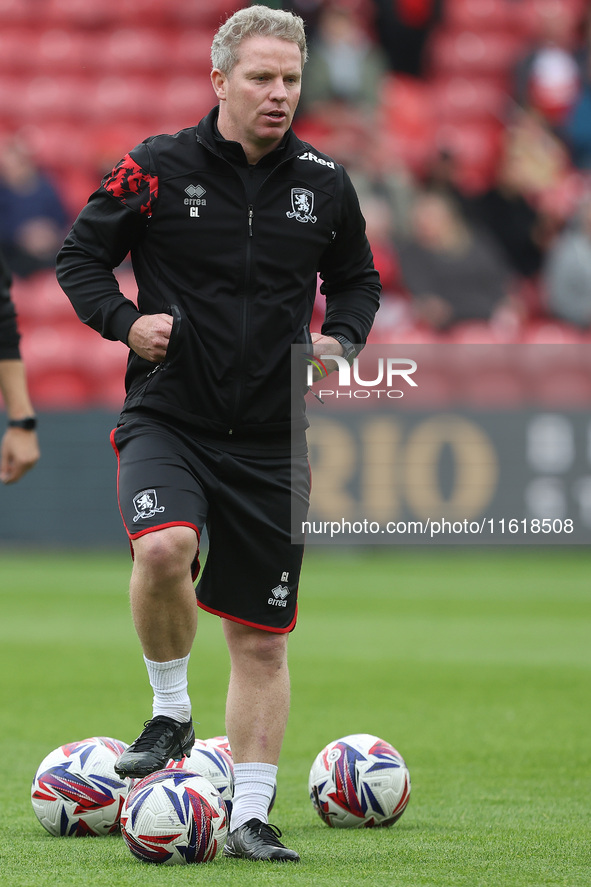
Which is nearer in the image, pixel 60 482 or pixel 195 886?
pixel 195 886

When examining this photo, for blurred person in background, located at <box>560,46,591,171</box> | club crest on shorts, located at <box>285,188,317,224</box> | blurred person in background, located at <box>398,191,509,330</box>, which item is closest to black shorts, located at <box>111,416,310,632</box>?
club crest on shorts, located at <box>285,188,317,224</box>

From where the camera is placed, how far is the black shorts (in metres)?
4.07

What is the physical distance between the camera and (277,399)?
13.8ft

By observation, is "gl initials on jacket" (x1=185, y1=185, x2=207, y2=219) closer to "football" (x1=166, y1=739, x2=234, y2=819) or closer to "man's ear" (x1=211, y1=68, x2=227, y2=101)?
"man's ear" (x1=211, y1=68, x2=227, y2=101)

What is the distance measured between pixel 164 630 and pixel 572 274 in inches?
518

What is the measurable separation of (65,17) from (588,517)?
10544 millimetres

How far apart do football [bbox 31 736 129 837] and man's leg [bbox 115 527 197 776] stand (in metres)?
0.35

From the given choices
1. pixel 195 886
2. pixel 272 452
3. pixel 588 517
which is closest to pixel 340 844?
pixel 195 886

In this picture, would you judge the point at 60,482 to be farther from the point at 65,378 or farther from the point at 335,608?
the point at 335,608

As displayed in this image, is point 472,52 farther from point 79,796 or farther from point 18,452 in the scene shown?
point 79,796

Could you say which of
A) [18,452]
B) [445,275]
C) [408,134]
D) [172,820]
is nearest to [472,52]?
[408,134]

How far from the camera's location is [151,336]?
4012 mm

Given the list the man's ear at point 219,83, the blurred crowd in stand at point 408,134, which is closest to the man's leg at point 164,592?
the man's ear at point 219,83

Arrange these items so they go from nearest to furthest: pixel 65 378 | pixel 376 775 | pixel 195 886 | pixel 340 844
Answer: pixel 195 886 < pixel 340 844 < pixel 376 775 < pixel 65 378
